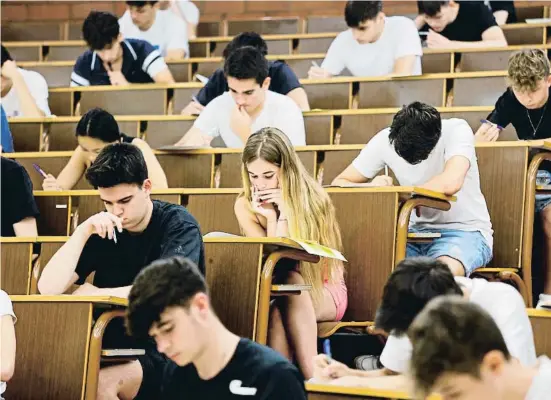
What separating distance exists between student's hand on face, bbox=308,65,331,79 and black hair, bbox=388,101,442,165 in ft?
2.36

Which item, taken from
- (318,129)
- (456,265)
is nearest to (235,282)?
(456,265)

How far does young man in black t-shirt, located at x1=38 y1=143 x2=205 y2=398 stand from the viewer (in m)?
1.20

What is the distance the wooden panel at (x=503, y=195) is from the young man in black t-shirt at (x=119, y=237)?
461mm

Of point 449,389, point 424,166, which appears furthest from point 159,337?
point 424,166

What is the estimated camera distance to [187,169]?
1686mm

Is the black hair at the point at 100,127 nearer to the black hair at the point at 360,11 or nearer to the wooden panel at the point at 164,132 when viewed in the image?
the wooden panel at the point at 164,132

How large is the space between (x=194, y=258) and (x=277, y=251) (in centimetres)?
9

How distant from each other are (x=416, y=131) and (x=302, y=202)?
0.17 meters

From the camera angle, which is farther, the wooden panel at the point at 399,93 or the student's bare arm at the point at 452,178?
the wooden panel at the point at 399,93

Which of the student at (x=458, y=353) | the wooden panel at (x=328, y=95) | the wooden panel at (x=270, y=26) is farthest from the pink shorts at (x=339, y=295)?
the wooden panel at (x=270, y=26)

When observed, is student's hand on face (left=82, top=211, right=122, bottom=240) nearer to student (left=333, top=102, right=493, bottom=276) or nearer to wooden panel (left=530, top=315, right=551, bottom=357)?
student (left=333, top=102, right=493, bottom=276)

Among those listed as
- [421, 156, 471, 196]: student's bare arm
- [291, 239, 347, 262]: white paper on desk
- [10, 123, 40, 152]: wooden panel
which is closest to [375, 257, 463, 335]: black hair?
[291, 239, 347, 262]: white paper on desk

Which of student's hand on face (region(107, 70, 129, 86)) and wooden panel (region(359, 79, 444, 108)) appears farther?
student's hand on face (region(107, 70, 129, 86))

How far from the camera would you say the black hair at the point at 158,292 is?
833 millimetres
